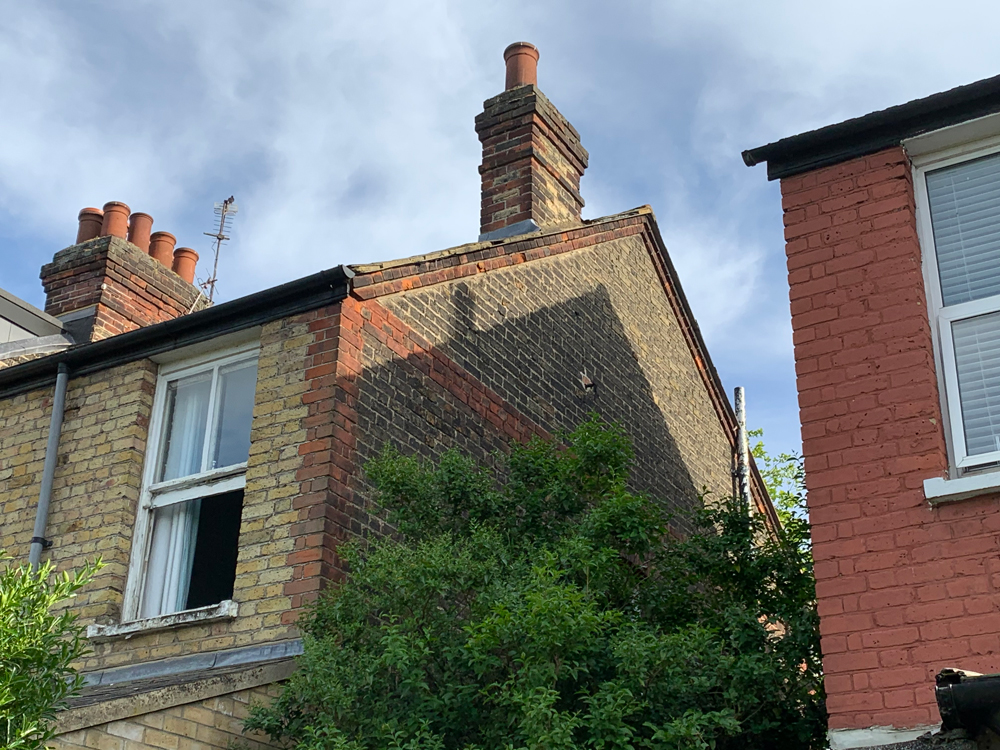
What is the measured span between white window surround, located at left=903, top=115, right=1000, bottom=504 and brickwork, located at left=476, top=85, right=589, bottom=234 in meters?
6.82

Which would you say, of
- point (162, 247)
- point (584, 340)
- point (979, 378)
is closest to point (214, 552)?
point (584, 340)

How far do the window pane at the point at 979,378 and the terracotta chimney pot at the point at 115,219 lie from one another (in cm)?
1175

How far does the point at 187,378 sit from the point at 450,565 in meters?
4.51

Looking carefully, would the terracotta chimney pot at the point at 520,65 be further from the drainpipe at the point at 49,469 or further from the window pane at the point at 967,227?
the window pane at the point at 967,227

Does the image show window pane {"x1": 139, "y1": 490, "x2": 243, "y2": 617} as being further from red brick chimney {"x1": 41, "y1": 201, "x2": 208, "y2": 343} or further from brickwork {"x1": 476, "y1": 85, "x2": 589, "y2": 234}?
red brick chimney {"x1": 41, "y1": 201, "x2": 208, "y2": 343}

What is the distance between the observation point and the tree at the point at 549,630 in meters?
6.33

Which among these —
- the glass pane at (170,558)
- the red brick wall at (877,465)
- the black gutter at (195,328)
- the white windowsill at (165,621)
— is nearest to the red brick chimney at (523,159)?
the black gutter at (195,328)

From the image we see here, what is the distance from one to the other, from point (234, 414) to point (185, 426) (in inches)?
19.8

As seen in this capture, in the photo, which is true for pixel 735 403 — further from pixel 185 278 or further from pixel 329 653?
pixel 329 653

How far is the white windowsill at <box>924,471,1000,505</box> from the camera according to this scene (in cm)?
573

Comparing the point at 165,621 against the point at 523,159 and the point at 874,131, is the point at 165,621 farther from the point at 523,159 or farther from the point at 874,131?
the point at 523,159

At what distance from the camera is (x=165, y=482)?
1000cm

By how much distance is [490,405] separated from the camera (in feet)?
36.9

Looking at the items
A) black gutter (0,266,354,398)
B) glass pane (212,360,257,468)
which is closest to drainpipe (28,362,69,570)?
black gutter (0,266,354,398)
